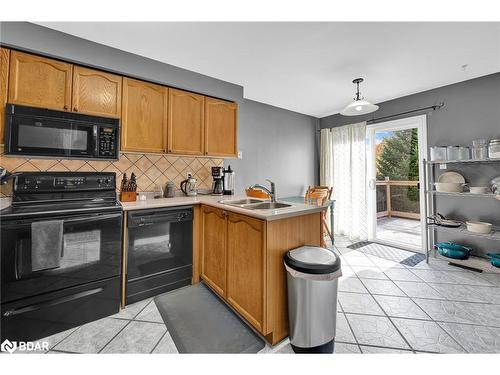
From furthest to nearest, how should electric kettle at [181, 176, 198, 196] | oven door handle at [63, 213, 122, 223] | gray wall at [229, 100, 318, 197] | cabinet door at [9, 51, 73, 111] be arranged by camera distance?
gray wall at [229, 100, 318, 197], electric kettle at [181, 176, 198, 196], cabinet door at [9, 51, 73, 111], oven door handle at [63, 213, 122, 223]

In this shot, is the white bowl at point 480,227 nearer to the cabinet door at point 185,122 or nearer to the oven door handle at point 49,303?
the cabinet door at point 185,122

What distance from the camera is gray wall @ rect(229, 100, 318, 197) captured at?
345 cm

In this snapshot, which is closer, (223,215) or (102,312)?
(102,312)

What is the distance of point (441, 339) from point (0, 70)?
12.4 ft

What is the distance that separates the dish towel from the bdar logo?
1.52ft

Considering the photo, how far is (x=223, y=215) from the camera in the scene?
1793 mm

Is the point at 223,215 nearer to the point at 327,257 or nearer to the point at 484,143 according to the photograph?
the point at 327,257

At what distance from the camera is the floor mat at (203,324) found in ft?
4.59

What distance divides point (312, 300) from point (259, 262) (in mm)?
393

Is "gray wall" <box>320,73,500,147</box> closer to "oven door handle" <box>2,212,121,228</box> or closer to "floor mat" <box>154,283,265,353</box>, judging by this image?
"floor mat" <box>154,283,265,353</box>

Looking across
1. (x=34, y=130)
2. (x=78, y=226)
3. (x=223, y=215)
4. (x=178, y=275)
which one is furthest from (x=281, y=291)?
(x=34, y=130)

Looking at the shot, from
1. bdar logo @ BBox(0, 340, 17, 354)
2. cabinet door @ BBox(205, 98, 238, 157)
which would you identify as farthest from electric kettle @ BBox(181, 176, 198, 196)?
bdar logo @ BBox(0, 340, 17, 354)

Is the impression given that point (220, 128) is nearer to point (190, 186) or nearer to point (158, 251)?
point (190, 186)

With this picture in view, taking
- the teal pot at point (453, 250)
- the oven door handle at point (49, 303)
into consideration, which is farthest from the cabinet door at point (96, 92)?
the teal pot at point (453, 250)
